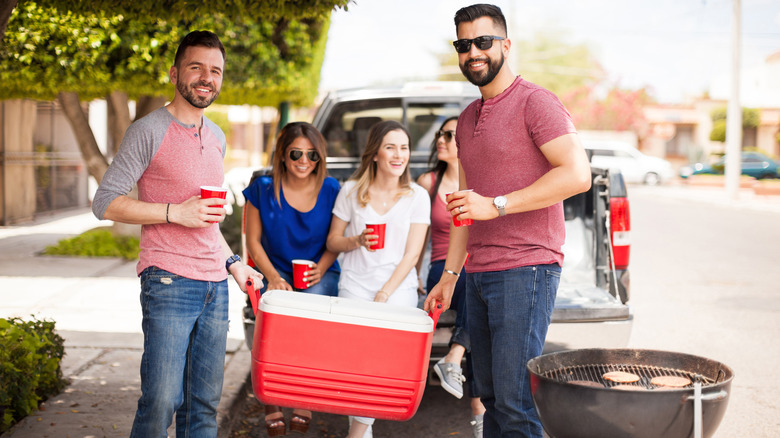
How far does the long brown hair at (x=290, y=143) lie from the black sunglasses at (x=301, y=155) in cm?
3

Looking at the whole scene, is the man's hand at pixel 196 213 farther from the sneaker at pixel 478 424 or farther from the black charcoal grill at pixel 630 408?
the sneaker at pixel 478 424

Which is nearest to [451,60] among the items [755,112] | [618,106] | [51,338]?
[618,106]

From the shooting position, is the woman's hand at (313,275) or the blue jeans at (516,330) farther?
the woman's hand at (313,275)

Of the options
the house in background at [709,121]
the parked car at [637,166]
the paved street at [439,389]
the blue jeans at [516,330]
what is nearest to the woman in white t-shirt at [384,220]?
the paved street at [439,389]

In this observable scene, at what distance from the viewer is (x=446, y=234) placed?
4.93 m

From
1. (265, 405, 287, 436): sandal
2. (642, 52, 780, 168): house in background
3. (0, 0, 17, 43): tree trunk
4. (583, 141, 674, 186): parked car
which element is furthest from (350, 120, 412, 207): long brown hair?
(642, 52, 780, 168): house in background

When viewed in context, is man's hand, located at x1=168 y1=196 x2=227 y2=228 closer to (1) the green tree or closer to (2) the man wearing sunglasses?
(2) the man wearing sunglasses

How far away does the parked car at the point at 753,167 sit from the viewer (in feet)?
127

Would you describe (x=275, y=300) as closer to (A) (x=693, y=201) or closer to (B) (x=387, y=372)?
(B) (x=387, y=372)

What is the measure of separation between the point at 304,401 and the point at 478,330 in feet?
2.57

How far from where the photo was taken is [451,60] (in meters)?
65.2

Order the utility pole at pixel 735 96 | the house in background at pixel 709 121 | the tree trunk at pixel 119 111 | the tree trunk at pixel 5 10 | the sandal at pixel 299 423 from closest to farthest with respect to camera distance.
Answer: the tree trunk at pixel 5 10 < the sandal at pixel 299 423 < the tree trunk at pixel 119 111 < the utility pole at pixel 735 96 < the house in background at pixel 709 121

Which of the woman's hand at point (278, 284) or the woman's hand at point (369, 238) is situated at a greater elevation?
the woman's hand at point (369, 238)

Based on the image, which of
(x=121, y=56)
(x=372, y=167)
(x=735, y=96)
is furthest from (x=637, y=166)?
(x=372, y=167)
